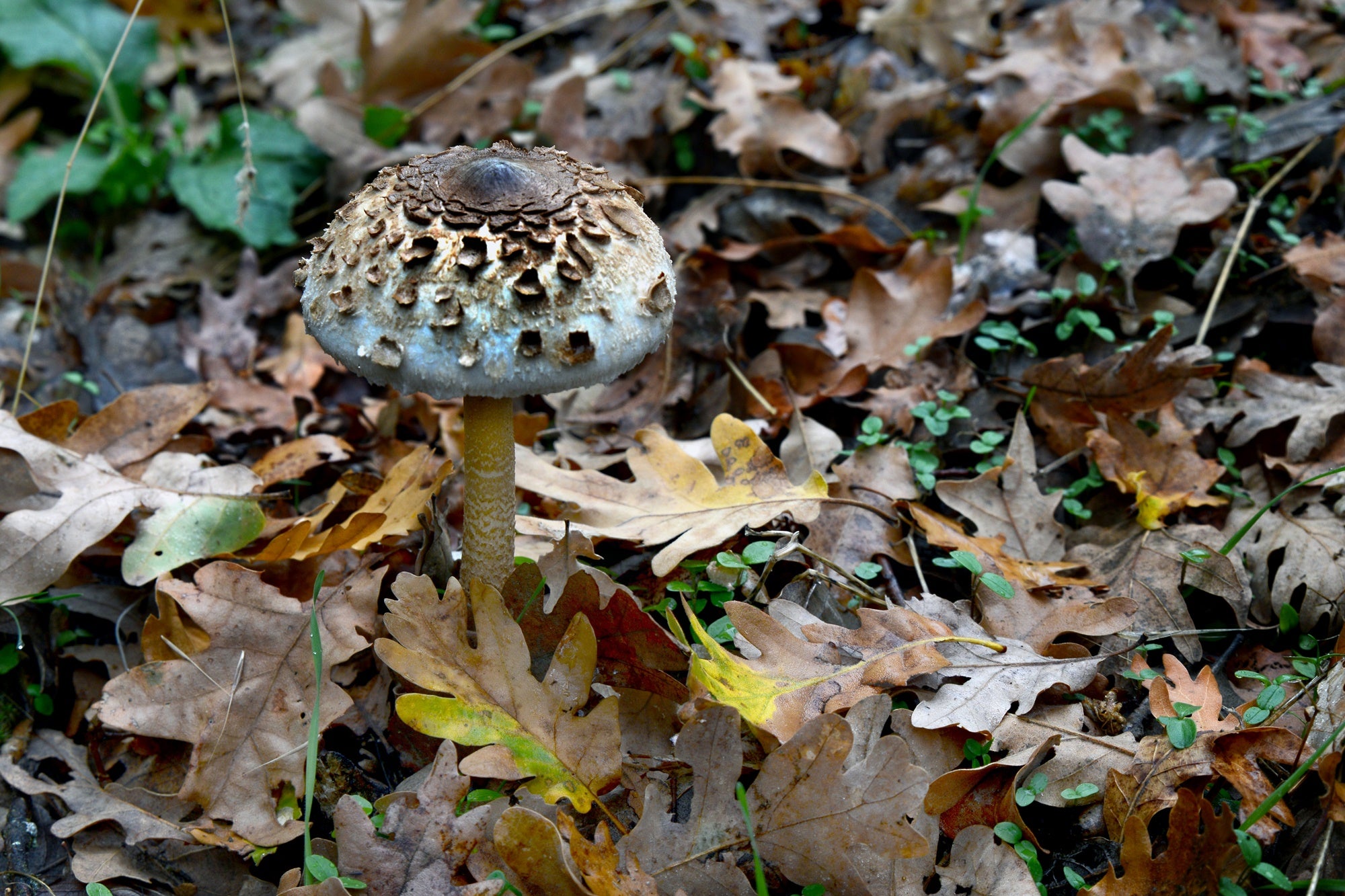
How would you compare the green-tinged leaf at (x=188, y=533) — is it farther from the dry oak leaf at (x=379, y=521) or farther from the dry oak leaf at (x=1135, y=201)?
the dry oak leaf at (x=1135, y=201)

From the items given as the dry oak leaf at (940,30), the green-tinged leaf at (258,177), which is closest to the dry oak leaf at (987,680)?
the dry oak leaf at (940,30)

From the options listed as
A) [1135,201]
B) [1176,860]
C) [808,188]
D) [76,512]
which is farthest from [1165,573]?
[76,512]

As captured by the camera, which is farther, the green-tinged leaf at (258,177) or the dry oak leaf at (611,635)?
the green-tinged leaf at (258,177)

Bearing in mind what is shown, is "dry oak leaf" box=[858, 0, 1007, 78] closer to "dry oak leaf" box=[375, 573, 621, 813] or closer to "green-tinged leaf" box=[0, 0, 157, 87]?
"dry oak leaf" box=[375, 573, 621, 813]

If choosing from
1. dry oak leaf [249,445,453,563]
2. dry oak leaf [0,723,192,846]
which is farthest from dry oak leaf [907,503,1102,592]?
dry oak leaf [0,723,192,846]

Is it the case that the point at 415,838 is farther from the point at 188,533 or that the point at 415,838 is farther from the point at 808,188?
the point at 808,188

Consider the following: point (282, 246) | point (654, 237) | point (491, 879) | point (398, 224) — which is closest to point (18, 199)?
point (282, 246)

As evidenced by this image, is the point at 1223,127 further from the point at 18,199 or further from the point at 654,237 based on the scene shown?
the point at 18,199
